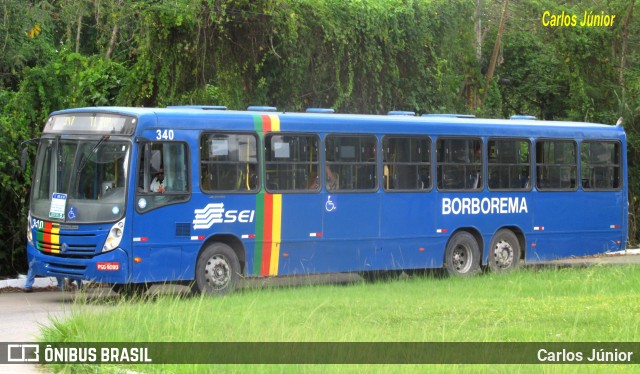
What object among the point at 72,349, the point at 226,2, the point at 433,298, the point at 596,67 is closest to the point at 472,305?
the point at 433,298

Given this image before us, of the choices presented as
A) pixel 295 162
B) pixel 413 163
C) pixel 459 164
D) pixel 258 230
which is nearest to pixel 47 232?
pixel 258 230

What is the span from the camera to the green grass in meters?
11.6

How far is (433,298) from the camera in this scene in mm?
16359

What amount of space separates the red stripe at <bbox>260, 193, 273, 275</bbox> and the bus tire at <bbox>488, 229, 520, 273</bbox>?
17.5ft

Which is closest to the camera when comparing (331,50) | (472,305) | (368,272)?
(472,305)

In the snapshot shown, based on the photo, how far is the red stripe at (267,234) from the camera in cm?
1880

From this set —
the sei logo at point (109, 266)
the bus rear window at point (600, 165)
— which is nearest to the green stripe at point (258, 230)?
the sei logo at point (109, 266)

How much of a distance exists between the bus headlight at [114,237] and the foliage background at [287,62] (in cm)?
415

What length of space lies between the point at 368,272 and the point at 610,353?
10.9m

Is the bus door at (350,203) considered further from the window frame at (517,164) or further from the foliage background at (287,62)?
the foliage background at (287,62)

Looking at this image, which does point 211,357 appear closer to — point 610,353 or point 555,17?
point 610,353

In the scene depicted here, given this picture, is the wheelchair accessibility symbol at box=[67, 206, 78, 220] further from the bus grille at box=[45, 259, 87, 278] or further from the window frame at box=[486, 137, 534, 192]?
the window frame at box=[486, 137, 534, 192]

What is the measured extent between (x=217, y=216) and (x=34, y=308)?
10.3 ft

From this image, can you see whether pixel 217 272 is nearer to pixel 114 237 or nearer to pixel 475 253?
pixel 114 237
